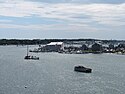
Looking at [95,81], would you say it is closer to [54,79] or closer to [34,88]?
[54,79]

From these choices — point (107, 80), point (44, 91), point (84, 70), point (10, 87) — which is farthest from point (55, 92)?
point (84, 70)

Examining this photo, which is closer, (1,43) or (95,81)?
(95,81)

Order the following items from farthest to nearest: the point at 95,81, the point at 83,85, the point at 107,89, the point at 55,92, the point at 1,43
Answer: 1. the point at 1,43
2. the point at 95,81
3. the point at 83,85
4. the point at 107,89
5. the point at 55,92

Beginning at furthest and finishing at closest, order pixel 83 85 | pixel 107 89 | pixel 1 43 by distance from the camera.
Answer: pixel 1 43
pixel 83 85
pixel 107 89

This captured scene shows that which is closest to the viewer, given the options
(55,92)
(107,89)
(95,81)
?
(55,92)

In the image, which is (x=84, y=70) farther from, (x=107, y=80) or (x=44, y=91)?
(x=44, y=91)

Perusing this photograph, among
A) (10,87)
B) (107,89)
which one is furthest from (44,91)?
(107,89)

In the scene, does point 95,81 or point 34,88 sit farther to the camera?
point 95,81

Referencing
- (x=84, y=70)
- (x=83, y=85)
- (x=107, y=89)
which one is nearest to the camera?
(x=107, y=89)
